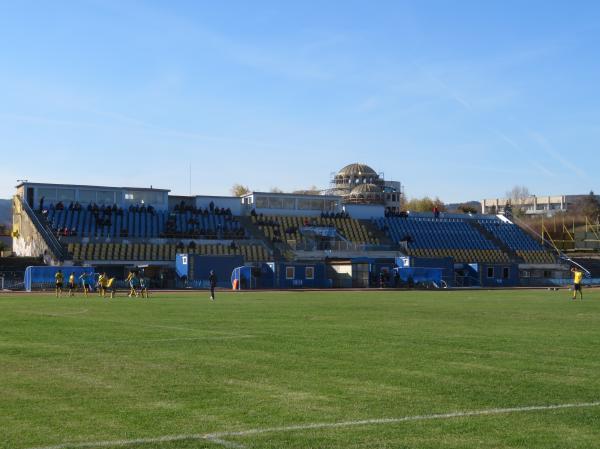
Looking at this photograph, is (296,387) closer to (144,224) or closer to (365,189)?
(144,224)

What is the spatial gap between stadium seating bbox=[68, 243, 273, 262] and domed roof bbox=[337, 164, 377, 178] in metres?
109

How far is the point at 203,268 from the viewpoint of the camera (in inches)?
2970

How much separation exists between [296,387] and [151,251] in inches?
2724

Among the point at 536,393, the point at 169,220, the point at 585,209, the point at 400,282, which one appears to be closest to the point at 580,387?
the point at 536,393

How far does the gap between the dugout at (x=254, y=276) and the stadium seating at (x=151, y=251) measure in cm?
513

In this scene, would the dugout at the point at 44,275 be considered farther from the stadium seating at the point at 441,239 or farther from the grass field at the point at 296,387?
the grass field at the point at 296,387

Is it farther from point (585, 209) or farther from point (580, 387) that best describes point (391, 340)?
point (585, 209)

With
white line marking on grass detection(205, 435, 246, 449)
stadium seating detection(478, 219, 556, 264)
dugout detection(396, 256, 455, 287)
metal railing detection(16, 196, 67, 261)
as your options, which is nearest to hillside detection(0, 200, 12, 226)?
metal railing detection(16, 196, 67, 261)

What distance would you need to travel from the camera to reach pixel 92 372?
14.6 metres

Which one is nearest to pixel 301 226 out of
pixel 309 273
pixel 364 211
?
pixel 364 211

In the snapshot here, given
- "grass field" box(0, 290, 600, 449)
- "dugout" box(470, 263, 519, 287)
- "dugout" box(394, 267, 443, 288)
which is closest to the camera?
"grass field" box(0, 290, 600, 449)

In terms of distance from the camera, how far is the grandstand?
80.2 m

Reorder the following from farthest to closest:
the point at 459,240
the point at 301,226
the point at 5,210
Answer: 1. the point at 5,210
2. the point at 459,240
3. the point at 301,226

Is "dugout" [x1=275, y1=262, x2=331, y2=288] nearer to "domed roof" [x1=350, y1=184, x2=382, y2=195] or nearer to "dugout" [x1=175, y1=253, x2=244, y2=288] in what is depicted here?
"dugout" [x1=175, y1=253, x2=244, y2=288]
